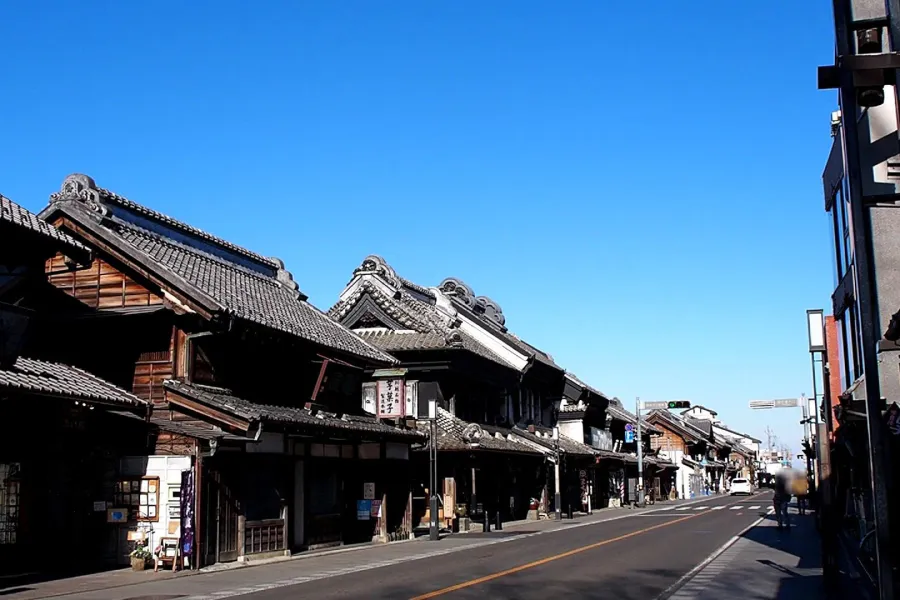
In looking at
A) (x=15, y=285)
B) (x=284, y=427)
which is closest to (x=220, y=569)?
(x=284, y=427)

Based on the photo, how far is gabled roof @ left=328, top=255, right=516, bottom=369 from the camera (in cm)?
3922

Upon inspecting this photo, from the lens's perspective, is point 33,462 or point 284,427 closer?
point 33,462

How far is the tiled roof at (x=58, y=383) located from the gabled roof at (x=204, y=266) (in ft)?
10.2

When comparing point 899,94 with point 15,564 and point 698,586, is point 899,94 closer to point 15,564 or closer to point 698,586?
point 698,586

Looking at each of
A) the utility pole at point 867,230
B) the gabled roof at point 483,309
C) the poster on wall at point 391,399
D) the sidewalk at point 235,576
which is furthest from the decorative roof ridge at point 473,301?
the utility pole at point 867,230

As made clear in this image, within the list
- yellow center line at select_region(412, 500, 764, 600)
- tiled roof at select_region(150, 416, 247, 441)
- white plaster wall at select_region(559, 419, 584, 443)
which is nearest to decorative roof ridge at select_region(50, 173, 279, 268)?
tiled roof at select_region(150, 416, 247, 441)

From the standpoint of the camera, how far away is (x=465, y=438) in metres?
36.4

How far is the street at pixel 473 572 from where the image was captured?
16.7m

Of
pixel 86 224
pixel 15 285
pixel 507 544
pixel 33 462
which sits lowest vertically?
pixel 507 544

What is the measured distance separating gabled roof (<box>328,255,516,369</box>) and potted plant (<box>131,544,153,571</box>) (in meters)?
19.0

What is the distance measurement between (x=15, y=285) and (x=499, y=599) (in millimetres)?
12391

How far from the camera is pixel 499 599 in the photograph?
15430mm

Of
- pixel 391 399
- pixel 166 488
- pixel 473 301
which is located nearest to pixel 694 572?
pixel 166 488

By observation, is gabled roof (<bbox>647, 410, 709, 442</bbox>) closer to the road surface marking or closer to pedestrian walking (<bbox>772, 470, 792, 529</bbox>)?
pedestrian walking (<bbox>772, 470, 792, 529</bbox>)
